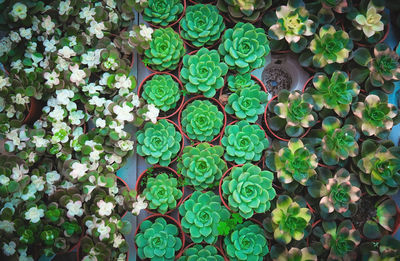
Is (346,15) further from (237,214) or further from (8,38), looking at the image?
(8,38)

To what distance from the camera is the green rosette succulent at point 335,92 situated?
74.7 inches

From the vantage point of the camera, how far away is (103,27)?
1.86 metres

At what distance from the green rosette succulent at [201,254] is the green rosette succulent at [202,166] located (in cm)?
39

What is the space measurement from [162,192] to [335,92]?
1374mm

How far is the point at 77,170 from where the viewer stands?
5.29 ft

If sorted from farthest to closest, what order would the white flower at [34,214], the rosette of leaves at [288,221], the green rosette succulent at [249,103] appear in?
the green rosette succulent at [249,103] < the rosette of leaves at [288,221] < the white flower at [34,214]

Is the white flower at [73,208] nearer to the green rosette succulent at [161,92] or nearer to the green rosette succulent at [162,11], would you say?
the green rosette succulent at [161,92]

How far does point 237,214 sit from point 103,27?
1.55 meters

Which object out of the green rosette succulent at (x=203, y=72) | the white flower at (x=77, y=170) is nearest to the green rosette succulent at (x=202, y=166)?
the green rosette succulent at (x=203, y=72)

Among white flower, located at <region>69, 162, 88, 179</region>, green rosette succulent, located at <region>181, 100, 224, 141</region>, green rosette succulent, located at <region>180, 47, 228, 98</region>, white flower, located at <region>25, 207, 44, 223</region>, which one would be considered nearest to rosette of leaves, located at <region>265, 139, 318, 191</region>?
green rosette succulent, located at <region>181, 100, 224, 141</region>

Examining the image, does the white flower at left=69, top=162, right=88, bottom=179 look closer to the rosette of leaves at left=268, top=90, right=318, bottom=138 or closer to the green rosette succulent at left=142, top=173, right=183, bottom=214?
the green rosette succulent at left=142, top=173, right=183, bottom=214

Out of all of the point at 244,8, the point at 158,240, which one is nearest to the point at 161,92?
the point at 244,8

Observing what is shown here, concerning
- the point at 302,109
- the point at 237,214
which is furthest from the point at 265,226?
the point at 302,109

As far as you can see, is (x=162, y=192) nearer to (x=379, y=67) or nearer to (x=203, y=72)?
(x=203, y=72)
